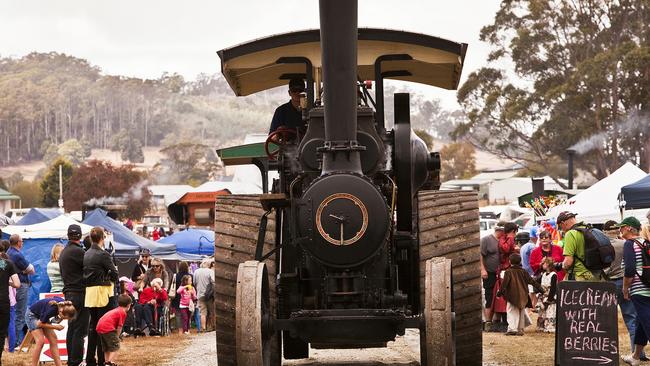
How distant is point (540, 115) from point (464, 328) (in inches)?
1647

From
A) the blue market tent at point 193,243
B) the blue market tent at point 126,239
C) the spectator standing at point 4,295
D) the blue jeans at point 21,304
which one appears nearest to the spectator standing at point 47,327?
the spectator standing at point 4,295

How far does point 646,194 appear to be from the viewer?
19391 mm

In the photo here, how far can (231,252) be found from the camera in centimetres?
920

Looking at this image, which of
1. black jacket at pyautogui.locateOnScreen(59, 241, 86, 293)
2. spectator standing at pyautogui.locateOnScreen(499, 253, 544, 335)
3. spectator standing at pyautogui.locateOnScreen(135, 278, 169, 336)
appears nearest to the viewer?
black jacket at pyautogui.locateOnScreen(59, 241, 86, 293)

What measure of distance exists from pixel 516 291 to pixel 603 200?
382 inches

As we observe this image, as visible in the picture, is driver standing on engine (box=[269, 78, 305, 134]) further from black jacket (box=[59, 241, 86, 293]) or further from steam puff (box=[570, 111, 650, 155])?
steam puff (box=[570, 111, 650, 155])

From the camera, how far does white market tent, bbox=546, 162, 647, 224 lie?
82.4ft

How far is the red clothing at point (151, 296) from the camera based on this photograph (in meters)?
20.1

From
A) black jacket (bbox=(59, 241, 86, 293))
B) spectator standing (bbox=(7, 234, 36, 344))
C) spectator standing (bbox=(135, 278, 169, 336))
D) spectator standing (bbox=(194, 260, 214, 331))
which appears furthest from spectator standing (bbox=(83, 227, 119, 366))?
spectator standing (bbox=(194, 260, 214, 331))

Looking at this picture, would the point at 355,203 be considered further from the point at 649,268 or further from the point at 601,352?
the point at 649,268

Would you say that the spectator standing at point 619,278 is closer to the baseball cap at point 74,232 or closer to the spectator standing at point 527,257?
the spectator standing at point 527,257

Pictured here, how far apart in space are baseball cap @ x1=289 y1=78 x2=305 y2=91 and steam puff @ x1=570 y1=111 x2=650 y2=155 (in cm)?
3620

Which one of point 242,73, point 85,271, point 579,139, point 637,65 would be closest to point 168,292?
point 85,271

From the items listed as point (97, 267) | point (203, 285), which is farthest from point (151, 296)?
point (97, 267)
